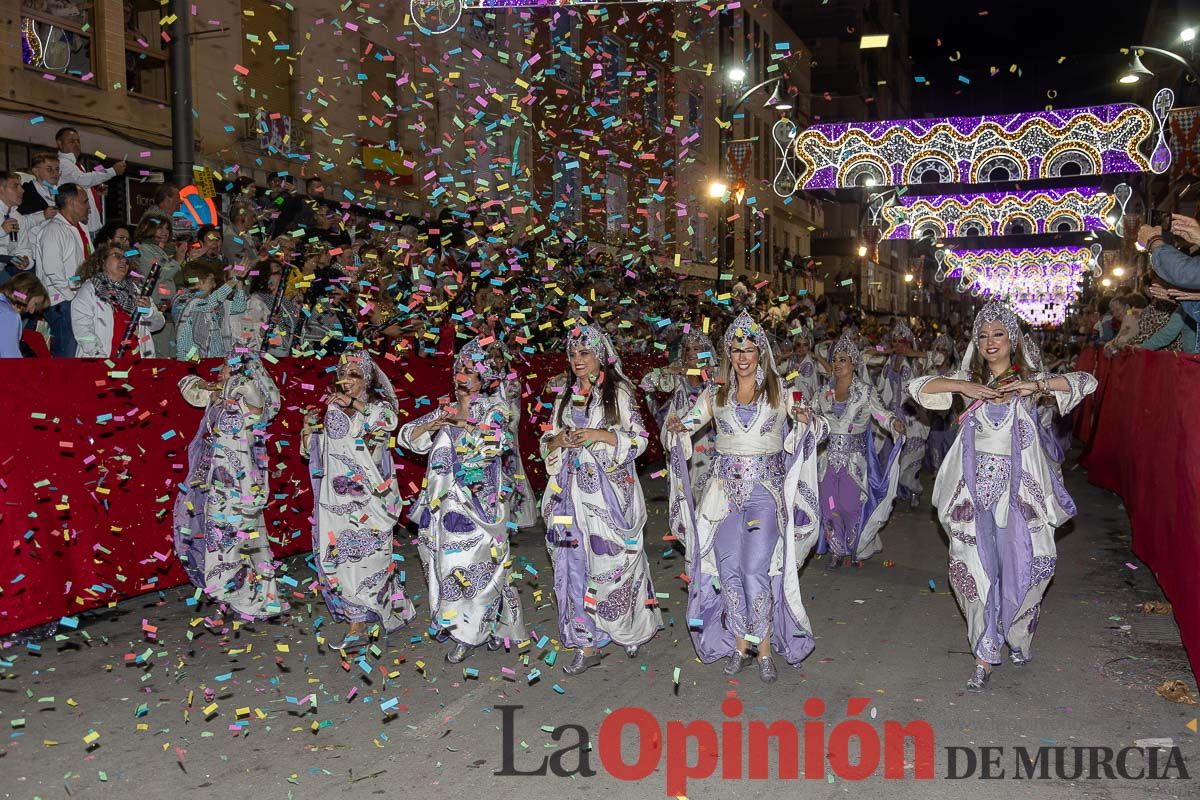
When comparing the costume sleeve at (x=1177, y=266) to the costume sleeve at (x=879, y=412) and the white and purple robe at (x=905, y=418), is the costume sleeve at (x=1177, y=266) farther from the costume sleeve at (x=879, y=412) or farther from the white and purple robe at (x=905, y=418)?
the white and purple robe at (x=905, y=418)

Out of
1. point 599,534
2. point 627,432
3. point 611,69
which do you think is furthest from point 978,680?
point 611,69

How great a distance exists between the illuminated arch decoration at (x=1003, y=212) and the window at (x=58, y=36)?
21.3 metres

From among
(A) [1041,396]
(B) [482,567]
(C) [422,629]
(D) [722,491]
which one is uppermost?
(A) [1041,396]

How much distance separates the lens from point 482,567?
21.5 ft

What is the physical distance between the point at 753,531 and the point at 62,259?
20.5 ft

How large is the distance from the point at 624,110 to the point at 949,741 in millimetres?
25660

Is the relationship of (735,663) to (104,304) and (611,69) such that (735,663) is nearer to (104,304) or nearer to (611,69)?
(104,304)

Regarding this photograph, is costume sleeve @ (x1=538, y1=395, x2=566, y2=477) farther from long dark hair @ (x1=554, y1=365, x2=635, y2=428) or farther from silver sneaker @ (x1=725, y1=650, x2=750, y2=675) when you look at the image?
silver sneaker @ (x1=725, y1=650, x2=750, y2=675)

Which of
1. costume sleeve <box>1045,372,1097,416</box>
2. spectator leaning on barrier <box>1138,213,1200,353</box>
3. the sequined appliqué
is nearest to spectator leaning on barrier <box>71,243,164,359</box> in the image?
the sequined appliqué

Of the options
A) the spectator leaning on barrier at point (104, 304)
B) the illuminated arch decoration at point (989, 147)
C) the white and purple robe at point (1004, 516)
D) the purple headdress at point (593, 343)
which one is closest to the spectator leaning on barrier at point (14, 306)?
the spectator leaning on barrier at point (104, 304)

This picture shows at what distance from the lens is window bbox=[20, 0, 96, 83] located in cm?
1300

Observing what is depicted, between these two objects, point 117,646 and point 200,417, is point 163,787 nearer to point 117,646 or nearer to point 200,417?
point 117,646

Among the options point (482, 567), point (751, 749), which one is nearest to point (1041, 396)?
point (751, 749)

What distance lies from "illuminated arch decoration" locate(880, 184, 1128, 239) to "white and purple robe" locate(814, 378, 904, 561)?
61.7 ft
